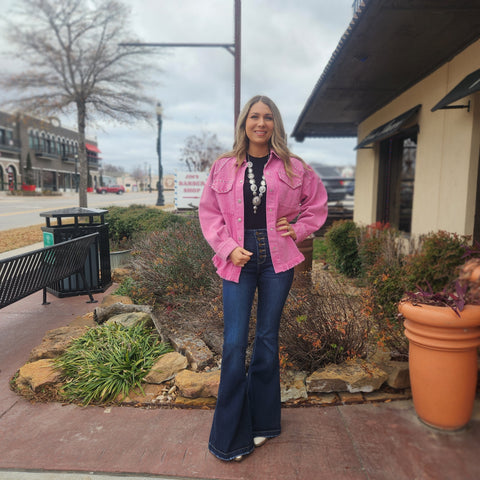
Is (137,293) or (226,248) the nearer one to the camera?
(226,248)

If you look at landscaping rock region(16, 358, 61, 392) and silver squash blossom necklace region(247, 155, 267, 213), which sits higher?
silver squash blossom necklace region(247, 155, 267, 213)

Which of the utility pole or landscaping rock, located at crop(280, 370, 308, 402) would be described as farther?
the utility pole

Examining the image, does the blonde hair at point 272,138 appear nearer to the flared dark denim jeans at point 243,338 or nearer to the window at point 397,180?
the flared dark denim jeans at point 243,338

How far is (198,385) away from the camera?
Answer: 2896mm

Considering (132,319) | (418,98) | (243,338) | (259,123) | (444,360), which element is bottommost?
(132,319)

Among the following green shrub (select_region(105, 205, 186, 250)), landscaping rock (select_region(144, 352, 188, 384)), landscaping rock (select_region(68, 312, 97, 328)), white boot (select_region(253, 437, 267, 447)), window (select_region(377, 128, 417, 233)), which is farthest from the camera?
window (select_region(377, 128, 417, 233))

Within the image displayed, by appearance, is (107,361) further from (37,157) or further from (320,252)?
(37,157)

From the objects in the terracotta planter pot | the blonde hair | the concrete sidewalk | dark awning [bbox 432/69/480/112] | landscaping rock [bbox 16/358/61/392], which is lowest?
the concrete sidewalk

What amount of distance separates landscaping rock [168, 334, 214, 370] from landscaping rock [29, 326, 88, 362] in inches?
36.9

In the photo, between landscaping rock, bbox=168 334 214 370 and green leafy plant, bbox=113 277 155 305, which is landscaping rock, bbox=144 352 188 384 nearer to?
landscaping rock, bbox=168 334 214 370

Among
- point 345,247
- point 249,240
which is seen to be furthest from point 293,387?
point 345,247

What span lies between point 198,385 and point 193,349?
0.58m

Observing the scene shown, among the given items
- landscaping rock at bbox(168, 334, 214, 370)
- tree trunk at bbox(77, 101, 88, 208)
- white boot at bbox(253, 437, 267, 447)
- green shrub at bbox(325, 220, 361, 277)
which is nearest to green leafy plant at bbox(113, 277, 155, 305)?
landscaping rock at bbox(168, 334, 214, 370)

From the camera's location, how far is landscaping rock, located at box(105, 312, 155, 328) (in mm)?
3908
